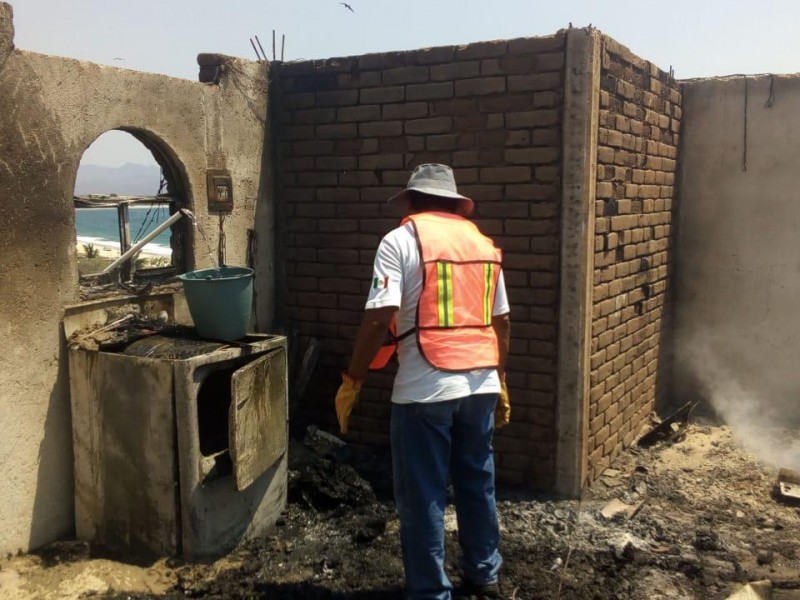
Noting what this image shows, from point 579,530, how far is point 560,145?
94.4 inches

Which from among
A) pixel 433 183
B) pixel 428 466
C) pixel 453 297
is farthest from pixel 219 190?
pixel 428 466

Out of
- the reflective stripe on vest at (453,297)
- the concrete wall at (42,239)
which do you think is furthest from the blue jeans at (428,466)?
the concrete wall at (42,239)

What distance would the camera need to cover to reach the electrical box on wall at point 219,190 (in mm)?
4766

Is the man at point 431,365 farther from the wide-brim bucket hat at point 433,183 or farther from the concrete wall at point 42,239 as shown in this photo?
the concrete wall at point 42,239

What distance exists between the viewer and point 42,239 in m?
3.75

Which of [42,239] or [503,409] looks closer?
[42,239]

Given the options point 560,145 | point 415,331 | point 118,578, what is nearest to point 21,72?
point 415,331

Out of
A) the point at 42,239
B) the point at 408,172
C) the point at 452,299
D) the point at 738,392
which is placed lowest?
the point at 738,392

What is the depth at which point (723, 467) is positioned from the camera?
5.45m

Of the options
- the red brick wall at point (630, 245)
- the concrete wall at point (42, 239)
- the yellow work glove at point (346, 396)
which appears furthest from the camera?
the red brick wall at point (630, 245)

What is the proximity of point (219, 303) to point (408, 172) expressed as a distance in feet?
5.71

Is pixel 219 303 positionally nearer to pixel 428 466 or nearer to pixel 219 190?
pixel 219 190

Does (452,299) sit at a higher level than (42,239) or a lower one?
lower

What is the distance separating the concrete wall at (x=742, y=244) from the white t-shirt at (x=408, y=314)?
160 inches
